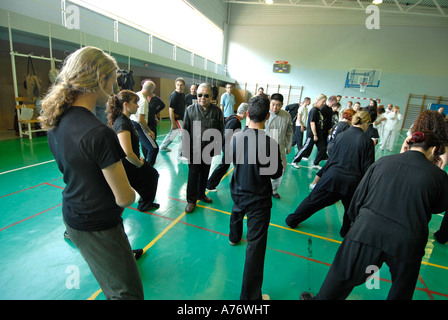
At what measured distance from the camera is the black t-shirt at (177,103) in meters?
5.66

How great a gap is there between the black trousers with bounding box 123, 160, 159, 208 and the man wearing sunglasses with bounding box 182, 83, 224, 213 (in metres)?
0.59

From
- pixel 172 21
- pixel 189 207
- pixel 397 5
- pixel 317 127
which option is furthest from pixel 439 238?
pixel 397 5

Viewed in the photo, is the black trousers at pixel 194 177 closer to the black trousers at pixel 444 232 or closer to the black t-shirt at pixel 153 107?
the black t-shirt at pixel 153 107

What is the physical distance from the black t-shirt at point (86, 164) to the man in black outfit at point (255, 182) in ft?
3.65

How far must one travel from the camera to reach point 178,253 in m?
2.68

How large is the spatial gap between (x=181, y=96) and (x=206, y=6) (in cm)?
1453

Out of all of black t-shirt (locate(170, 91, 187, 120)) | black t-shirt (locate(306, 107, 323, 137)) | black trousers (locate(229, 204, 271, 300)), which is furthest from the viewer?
black t-shirt (locate(170, 91, 187, 120))

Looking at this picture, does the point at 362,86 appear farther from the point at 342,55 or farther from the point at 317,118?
the point at 317,118

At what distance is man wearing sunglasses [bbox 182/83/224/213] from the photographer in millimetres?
3471

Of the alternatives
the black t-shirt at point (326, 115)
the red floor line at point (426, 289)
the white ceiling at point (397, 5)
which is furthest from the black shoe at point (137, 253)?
the white ceiling at point (397, 5)

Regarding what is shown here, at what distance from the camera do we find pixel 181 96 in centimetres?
578

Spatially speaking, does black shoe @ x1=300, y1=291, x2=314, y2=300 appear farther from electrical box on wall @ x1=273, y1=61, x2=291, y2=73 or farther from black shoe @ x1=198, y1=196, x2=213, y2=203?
electrical box on wall @ x1=273, y1=61, x2=291, y2=73

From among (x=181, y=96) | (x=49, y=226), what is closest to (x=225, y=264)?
(x=49, y=226)

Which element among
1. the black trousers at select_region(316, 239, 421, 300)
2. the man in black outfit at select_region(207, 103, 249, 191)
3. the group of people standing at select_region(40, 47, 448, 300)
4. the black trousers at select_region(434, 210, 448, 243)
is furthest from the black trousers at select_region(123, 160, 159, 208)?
the black trousers at select_region(434, 210, 448, 243)
